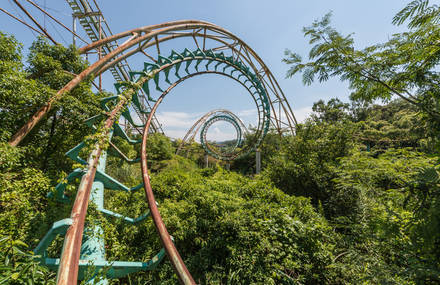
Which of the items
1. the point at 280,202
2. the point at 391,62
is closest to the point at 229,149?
the point at 280,202

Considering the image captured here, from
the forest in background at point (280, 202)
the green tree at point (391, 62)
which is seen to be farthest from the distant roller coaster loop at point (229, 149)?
the green tree at point (391, 62)

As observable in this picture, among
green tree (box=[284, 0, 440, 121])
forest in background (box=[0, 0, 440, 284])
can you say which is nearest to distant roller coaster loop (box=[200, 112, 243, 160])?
forest in background (box=[0, 0, 440, 284])

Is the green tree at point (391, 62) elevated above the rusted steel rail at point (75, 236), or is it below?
above

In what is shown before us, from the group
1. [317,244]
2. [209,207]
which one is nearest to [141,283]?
[209,207]

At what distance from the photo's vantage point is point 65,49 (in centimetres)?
402

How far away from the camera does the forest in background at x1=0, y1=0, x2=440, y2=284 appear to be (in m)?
1.30

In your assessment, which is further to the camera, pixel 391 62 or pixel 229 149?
pixel 229 149

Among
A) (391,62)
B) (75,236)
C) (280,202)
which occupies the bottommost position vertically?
(280,202)

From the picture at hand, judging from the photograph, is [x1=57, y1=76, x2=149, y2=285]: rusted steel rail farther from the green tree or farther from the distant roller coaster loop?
the distant roller coaster loop

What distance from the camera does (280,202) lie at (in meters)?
4.13

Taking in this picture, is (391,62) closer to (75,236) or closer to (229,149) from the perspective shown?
(75,236)

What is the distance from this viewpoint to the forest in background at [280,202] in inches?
51.2

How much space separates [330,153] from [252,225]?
4.35 m

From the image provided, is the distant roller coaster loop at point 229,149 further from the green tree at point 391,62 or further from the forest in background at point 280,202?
the green tree at point 391,62
